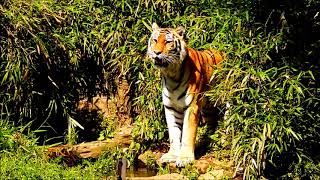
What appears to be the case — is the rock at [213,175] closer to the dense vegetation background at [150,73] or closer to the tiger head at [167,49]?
the dense vegetation background at [150,73]

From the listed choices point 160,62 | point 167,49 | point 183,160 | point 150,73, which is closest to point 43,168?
point 183,160

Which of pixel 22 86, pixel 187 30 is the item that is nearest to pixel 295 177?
pixel 187 30

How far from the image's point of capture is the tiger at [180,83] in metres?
6.16

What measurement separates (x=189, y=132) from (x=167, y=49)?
Answer: 31.1 inches

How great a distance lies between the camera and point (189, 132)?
622 cm

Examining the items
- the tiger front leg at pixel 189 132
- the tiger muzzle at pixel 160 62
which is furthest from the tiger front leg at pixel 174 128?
the tiger muzzle at pixel 160 62

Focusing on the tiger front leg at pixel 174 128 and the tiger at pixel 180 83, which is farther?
the tiger front leg at pixel 174 128

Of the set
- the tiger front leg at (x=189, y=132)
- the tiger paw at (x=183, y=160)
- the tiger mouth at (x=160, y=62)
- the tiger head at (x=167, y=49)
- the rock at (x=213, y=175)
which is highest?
the tiger head at (x=167, y=49)

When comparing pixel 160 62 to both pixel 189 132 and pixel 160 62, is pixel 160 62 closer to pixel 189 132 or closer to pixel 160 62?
pixel 160 62

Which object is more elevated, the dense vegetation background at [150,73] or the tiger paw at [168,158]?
the dense vegetation background at [150,73]

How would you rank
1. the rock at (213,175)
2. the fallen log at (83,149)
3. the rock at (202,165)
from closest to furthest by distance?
the rock at (213,175), the rock at (202,165), the fallen log at (83,149)

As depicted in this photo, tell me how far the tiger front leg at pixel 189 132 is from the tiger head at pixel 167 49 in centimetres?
42

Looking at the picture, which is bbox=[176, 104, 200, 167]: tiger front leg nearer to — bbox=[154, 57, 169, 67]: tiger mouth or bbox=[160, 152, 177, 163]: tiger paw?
bbox=[160, 152, 177, 163]: tiger paw

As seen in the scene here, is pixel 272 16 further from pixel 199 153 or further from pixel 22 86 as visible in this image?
pixel 22 86
